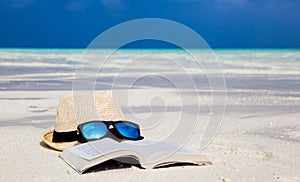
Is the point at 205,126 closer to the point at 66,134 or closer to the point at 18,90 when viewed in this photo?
the point at 66,134

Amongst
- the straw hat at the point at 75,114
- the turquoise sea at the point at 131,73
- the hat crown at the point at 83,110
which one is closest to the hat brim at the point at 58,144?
the straw hat at the point at 75,114

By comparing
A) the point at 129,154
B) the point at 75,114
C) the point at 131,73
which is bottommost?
the point at 131,73

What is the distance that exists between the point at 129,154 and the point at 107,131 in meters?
0.75

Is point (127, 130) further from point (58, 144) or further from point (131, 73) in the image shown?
point (131, 73)

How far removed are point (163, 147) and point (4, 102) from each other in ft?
14.2

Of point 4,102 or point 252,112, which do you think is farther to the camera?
point 4,102

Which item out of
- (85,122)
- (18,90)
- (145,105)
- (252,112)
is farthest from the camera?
(18,90)

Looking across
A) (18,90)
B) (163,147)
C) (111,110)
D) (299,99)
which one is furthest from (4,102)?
(299,99)

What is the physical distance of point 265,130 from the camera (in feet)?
16.8

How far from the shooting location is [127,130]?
4.06 metres

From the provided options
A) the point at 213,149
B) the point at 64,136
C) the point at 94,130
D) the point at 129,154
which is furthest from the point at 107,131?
the point at 213,149

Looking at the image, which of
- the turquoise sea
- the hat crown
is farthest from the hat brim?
the turquoise sea

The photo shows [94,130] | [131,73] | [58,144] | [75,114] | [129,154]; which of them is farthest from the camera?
[131,73]

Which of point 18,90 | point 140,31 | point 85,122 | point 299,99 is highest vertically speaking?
point 140,31
